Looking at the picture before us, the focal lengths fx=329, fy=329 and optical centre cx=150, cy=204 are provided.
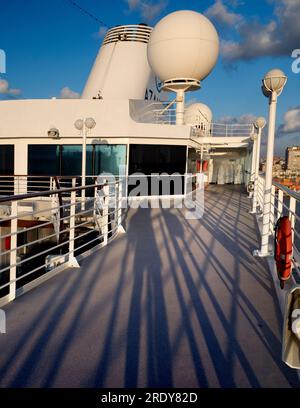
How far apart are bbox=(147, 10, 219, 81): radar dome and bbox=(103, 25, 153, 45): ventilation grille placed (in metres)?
4.19

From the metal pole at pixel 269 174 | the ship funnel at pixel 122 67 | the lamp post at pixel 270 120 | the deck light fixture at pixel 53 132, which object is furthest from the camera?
the ship funnel at pixel 122 67

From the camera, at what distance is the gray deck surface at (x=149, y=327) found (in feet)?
6.34

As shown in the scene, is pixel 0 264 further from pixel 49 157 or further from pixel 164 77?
pixel 164 77

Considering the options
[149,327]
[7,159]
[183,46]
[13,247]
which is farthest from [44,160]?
[149,327]

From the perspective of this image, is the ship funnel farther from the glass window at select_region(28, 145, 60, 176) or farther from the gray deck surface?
the gray deck surface

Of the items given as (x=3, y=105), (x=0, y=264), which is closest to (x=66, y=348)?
(x=0, y=264)

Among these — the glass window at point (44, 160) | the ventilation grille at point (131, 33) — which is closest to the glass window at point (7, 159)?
the glass window at point (44, 160)

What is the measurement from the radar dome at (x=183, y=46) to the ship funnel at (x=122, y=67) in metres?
2.78

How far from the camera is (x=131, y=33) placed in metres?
16.2

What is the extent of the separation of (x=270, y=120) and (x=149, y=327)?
3195 mm

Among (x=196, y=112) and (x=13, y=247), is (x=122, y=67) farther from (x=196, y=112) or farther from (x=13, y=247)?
(x=13, y=247)

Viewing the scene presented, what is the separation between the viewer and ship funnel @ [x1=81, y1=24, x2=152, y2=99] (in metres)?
14.9

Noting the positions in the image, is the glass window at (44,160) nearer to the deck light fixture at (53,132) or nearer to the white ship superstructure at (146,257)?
the white ship superstructure at (146,257)
